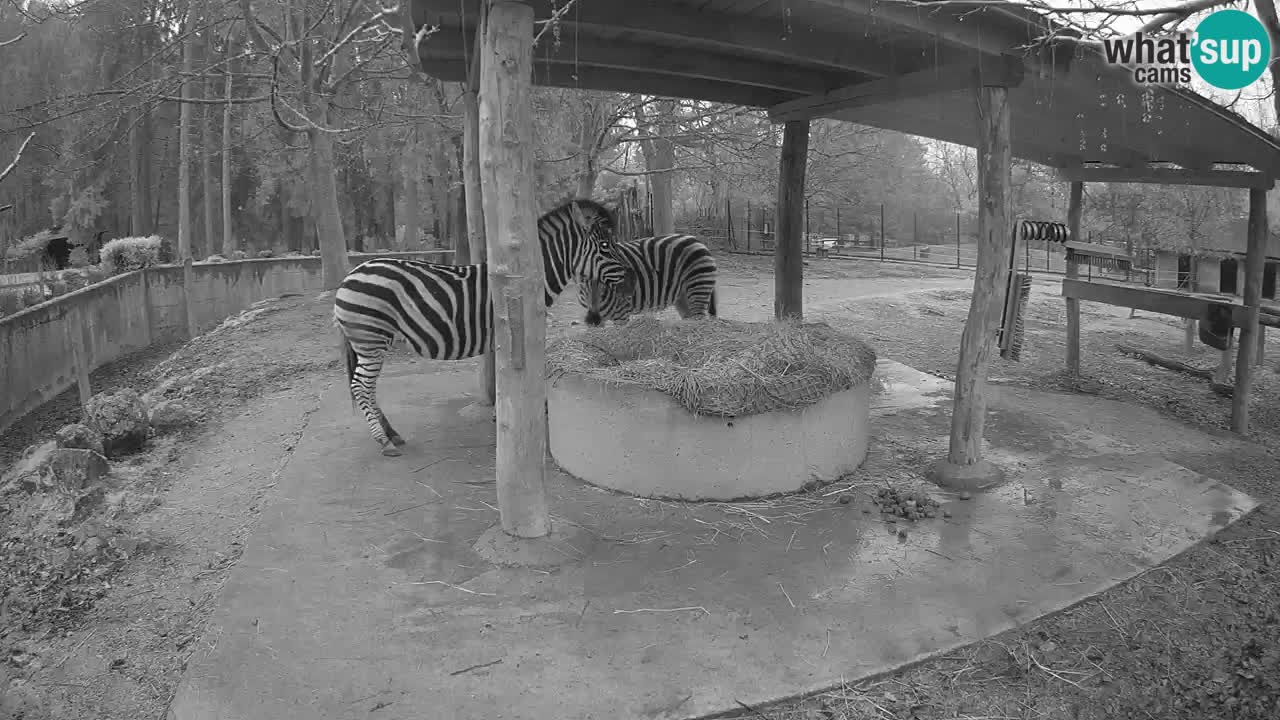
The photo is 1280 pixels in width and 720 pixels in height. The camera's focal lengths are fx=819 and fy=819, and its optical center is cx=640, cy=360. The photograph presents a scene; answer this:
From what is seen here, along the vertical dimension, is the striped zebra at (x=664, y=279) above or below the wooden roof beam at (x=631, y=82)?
below

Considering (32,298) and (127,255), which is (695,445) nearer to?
(32,298)

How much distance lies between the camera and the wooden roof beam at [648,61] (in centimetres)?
569

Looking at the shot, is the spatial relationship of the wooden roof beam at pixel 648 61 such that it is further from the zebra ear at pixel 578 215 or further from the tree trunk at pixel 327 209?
the tree trunk at pixel 327 209

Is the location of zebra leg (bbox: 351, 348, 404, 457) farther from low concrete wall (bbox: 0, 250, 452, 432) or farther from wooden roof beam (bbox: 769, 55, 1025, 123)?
low concrete wall (bbox: 0, 250, 452, 432)

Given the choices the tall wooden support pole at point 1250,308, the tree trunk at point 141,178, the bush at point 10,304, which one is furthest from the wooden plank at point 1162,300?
the tree trunk at point 141,178

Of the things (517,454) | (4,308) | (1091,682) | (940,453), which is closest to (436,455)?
(517,454)

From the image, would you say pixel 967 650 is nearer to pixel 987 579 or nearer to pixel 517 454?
pixel 987 579

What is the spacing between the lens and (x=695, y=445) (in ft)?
16.7

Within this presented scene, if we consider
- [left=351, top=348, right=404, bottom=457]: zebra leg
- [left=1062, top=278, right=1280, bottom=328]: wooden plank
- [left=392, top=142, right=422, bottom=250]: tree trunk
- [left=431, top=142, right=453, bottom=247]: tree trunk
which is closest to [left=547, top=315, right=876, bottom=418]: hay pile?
[left=351, top=348, right=404, bottom=457]: zebra leg

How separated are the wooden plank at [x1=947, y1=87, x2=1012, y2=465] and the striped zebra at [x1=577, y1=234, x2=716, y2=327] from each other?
3.15 metres

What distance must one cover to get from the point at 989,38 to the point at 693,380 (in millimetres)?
2831

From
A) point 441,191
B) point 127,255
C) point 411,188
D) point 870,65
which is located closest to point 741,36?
point 870,65

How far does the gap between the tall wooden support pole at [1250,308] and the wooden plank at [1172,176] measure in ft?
0.52

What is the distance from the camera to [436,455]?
6.07 meters
